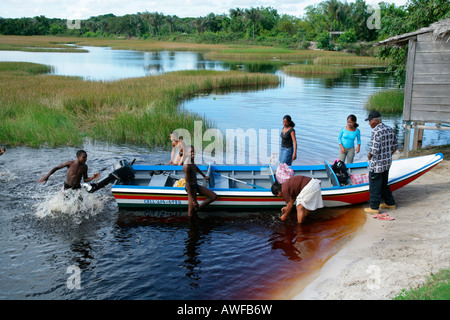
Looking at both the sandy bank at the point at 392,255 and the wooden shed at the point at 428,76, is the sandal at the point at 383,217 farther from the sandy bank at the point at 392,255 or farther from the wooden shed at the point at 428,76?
the wooden shed at the point at 428,76

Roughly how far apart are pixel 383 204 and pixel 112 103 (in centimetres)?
1372

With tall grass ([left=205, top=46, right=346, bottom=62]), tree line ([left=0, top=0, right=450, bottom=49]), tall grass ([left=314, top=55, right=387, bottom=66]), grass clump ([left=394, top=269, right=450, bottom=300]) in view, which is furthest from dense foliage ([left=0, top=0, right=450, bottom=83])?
grass clump ([left=394, top=269, right=450, bottom=300])

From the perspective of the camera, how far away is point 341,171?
9.70m

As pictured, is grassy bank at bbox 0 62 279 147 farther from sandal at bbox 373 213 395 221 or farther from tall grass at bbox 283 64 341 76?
tall grass at bbox 283 64 341 76

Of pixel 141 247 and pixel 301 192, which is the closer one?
pixel 141 247

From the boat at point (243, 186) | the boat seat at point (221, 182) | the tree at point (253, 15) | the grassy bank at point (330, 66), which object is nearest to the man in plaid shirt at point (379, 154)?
the boat at point (243, 186)

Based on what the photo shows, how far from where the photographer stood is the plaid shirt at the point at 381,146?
7.79 m

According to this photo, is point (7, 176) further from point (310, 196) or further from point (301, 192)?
point (310, 196)

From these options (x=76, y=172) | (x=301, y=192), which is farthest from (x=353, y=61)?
(x=76, y=172)

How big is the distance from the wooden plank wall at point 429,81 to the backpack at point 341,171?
12.5 ft

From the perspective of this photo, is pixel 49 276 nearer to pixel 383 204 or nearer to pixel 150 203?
pixel 150 203

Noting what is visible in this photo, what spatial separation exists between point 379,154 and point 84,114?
13.7 metres

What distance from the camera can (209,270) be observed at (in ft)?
23.2

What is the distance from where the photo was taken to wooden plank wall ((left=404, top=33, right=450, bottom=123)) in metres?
11.4
